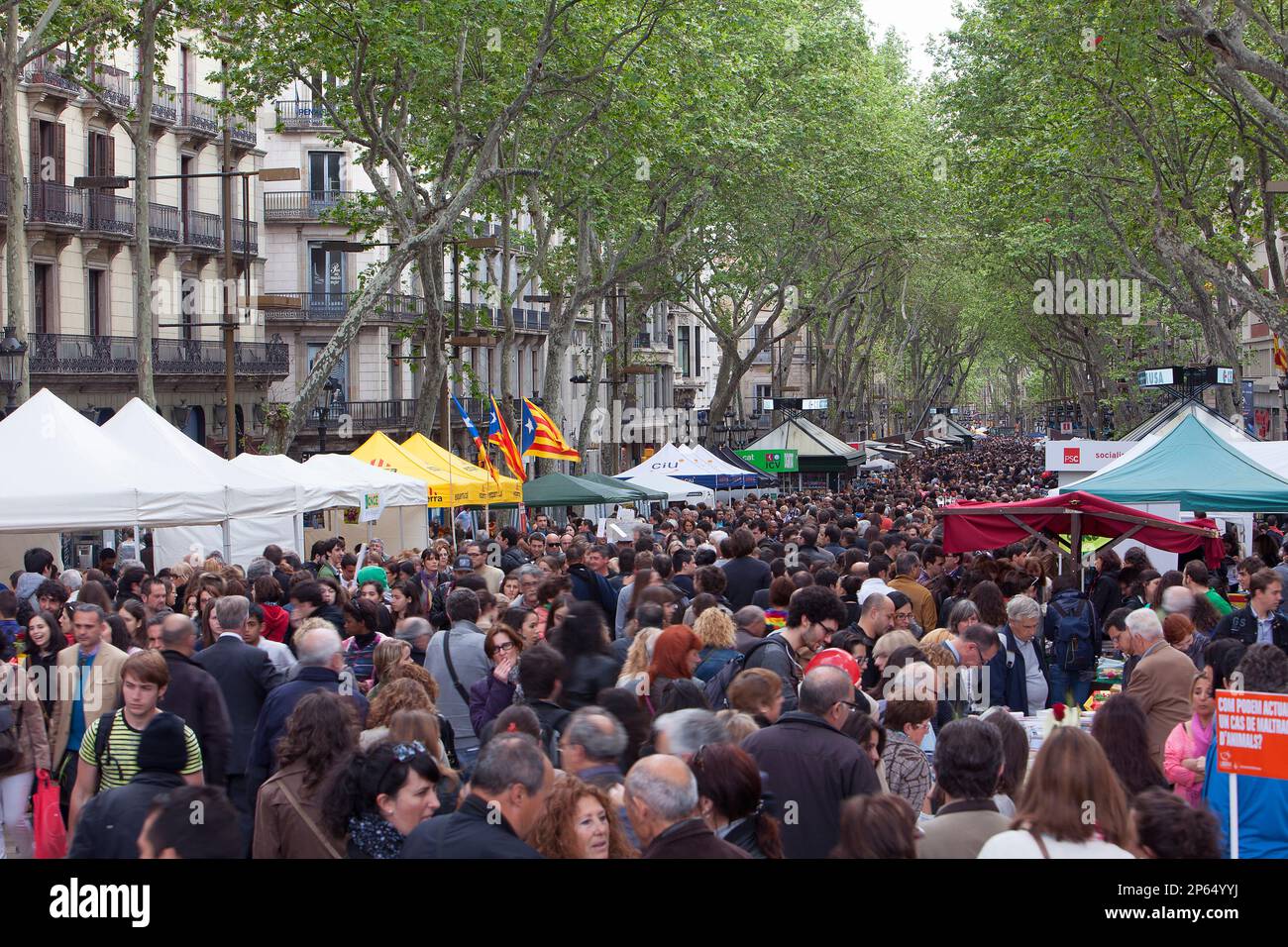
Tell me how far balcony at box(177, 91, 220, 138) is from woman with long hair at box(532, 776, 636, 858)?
125ft

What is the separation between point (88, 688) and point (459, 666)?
6.22ft

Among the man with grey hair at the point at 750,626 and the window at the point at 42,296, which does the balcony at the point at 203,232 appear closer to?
the window at the point at 42,296

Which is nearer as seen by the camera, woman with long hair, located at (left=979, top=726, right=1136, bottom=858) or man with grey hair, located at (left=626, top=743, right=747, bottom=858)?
woman with long hair, located at (left=979, top=726, right=1136, bottom=858)

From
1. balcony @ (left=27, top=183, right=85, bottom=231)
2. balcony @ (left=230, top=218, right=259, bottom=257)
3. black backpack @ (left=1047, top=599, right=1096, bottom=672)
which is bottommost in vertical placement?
black backpack @ (left=1047, top=599, right=1096, bottom=672)

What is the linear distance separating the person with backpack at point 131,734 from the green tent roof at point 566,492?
16.1 metres

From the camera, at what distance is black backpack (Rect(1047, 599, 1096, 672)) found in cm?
1121

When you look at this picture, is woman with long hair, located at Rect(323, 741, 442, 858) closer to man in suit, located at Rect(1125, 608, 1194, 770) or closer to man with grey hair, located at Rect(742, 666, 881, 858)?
man with grey hair, located at Rect(742, 666, 881, 858)

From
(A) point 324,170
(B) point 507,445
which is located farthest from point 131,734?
(A) point 324,170

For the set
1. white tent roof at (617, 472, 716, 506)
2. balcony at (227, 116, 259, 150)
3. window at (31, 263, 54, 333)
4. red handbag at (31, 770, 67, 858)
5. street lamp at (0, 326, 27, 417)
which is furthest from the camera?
balcony at (227, 116, 259, 150)

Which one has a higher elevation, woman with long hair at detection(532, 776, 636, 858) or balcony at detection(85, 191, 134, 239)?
balcony at detection(85, 191, 134, 239)

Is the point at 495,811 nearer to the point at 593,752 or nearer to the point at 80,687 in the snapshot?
the point at 593,752

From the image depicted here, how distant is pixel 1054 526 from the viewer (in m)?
14.8

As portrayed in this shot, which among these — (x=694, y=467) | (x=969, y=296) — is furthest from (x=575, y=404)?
(x=694, y=467)

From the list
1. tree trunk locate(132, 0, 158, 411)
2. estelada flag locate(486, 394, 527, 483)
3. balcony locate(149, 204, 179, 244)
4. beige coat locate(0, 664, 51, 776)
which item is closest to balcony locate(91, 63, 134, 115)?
balcony locate(149, 204, 179, 244)
